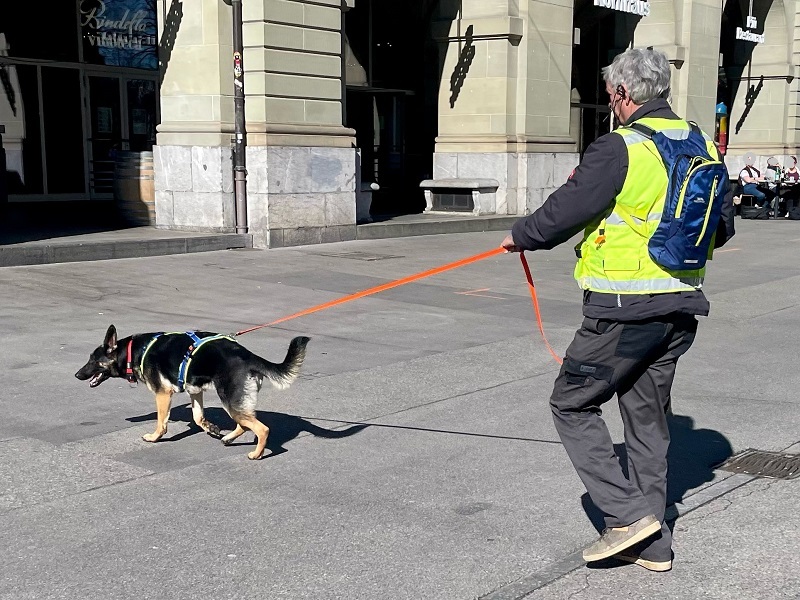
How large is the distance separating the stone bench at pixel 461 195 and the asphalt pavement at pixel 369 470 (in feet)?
36.2

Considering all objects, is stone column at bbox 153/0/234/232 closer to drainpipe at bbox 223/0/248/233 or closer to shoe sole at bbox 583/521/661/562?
drainpipe at bbox 223/0/248/233

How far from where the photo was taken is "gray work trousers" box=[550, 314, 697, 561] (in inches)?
155

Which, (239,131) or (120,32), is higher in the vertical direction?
(120,32)

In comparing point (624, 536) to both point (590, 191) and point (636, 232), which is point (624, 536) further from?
point (590, 191)

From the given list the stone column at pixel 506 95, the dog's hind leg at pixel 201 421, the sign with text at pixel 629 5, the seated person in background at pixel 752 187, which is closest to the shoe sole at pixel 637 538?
the dog's hind leg at pixel 201 421

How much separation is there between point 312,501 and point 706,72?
25.9 m

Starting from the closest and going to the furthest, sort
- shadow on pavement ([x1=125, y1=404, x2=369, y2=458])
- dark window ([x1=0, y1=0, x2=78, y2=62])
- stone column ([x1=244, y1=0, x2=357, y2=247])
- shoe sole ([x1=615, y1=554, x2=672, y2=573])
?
shoe sole ([x1=615, y1=554, x2=672, y2=573]) < shadow on pavement ([x1=125, y1=404, x2=369, y2=458]) < stone column ([x1=244, y1=0, x2=357, y2=247]) < dark window ([x1=0, y1=0, x2=78, y2=62])

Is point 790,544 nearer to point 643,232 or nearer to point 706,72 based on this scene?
point 643,232

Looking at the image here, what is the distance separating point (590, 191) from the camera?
381 cm

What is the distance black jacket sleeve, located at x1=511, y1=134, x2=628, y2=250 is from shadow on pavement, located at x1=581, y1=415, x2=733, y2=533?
1.54m

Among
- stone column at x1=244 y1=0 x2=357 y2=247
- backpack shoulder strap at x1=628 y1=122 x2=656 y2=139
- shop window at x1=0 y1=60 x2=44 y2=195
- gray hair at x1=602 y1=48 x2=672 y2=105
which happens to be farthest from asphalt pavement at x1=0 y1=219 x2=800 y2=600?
shop window at x1=0 y1=60 x2=44 y2=195

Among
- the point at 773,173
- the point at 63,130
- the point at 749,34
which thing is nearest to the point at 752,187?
the point at 773,173

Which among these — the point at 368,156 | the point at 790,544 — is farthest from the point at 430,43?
the point at 790,544

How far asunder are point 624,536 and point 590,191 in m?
1.37
